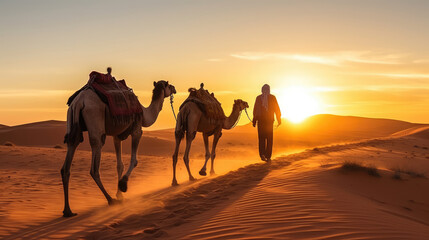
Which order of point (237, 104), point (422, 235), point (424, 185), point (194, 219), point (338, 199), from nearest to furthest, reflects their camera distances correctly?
point (422, 235) → point (194, 219) → point (338, 199) → point (424, 185) → point (237, 104)

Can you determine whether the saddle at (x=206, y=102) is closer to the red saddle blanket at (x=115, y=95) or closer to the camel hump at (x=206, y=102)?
the camel hump at (x=206, y=102)

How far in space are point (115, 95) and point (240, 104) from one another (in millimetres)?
7327

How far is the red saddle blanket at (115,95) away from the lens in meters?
8.09

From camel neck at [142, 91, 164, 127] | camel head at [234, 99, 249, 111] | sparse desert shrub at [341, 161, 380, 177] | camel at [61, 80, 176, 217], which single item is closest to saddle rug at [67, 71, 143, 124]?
camel at [61, 80, 176, 217]

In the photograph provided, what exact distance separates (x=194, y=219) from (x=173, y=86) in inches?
203

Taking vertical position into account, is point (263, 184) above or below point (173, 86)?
below

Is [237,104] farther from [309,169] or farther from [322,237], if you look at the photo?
[322,237]

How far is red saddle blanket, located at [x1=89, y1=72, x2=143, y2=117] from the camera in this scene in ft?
26.6

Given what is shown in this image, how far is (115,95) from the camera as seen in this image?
838 centimetres

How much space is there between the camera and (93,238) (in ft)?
19.1

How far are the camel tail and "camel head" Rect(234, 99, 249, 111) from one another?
7.86 m

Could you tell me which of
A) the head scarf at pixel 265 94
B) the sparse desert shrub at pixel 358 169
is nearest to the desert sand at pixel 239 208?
the sparse desert shrub at pixel 358 169

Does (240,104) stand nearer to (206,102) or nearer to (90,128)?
(206,102)

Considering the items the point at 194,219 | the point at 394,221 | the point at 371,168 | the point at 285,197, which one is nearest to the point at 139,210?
the point at 194,219
